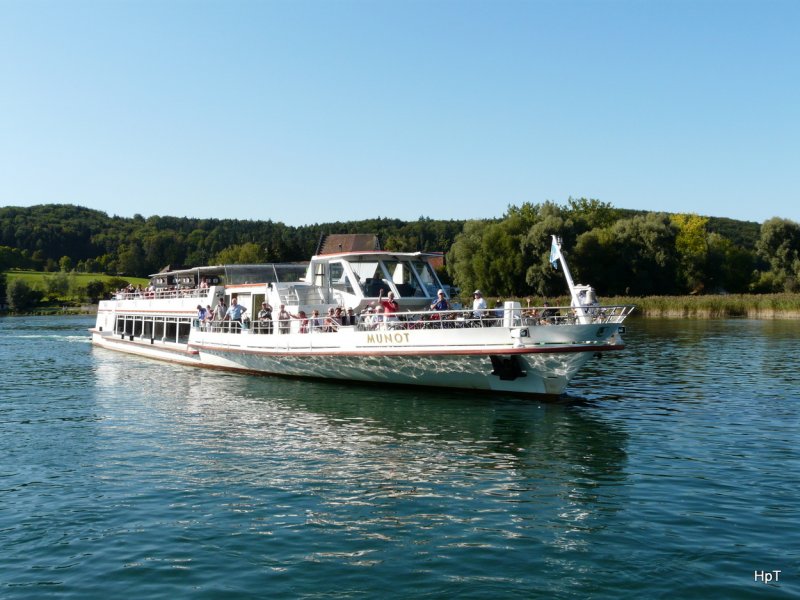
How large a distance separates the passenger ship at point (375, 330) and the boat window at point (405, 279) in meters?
0.04

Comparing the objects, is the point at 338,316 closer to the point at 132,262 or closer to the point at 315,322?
the point at 315,322

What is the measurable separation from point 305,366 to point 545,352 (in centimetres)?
939

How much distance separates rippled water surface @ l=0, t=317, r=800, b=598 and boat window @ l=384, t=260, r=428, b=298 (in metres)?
4.12

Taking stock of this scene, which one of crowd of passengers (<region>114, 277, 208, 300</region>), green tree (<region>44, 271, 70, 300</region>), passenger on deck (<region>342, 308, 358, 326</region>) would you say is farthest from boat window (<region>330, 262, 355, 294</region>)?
green tree (<region>44, 271, 70, 300</region>)

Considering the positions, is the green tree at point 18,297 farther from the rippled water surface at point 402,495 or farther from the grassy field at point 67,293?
the rippled water surface at point 402,495

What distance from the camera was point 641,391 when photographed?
23953 mm

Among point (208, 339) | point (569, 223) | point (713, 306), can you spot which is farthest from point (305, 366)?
point (569, 223)

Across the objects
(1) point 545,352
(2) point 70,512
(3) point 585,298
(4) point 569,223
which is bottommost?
(2) point 70,512

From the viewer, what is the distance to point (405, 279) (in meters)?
26.1

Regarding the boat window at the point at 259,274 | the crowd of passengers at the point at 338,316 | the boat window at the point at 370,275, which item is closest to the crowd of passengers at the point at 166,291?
the boat window at the point at 259,274

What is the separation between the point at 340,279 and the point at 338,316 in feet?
10.5

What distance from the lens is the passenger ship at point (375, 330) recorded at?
1967 cm

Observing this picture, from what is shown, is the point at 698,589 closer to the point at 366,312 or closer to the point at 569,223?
the point at 366,312

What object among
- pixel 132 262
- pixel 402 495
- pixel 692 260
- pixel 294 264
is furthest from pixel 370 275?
pixel 132 262
